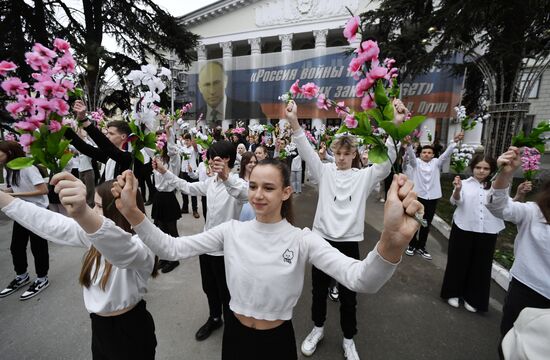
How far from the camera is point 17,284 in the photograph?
3566 mm

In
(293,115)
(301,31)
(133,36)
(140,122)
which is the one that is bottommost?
(140,122)

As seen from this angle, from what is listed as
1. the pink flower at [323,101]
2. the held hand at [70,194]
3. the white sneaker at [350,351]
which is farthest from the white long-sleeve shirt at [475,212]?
the held hand at [70,194]

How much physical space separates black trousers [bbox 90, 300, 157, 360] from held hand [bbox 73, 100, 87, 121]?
4.16 feet

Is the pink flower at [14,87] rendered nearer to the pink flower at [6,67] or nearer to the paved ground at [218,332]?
the pink flower at [6,67]

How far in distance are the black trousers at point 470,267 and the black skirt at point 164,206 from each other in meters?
3.95

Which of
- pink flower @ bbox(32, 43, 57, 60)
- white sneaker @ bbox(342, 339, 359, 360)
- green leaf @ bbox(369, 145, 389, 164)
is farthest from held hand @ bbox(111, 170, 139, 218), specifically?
white sneaker @ bbox(342, 339, 359, 360)

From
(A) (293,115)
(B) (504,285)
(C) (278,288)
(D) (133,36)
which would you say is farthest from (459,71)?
(D) (133,36)

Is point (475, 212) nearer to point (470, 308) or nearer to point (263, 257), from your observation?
point (470, 308)

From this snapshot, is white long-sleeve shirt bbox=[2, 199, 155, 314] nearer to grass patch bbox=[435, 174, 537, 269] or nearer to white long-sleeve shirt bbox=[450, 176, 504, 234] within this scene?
white long-sleeve shirt bbox=[450, 176, 504, 234]

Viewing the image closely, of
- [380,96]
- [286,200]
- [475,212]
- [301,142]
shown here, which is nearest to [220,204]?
[301,142]

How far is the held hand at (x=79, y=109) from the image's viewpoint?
1.67 m

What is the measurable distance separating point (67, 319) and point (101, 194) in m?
2.28

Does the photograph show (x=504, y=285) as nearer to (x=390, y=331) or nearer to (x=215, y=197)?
(x=390, y=331)

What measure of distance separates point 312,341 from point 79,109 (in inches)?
107
